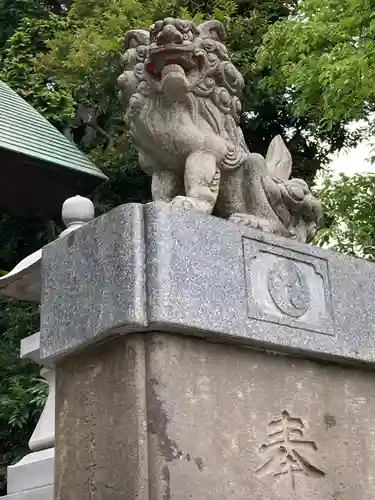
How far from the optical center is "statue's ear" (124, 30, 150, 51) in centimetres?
339

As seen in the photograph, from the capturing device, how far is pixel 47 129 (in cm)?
857

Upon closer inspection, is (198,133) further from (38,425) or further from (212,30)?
(38,425)

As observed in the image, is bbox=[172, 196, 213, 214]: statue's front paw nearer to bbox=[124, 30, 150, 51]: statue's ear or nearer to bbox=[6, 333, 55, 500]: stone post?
bbox=[124, 30, 150, 51]: statue's ear

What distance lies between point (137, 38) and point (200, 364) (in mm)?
1691

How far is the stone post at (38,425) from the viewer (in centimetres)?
394

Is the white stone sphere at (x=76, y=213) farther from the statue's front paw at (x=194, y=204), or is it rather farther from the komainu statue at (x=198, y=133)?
the statue's front paw at (x=194, y=204)

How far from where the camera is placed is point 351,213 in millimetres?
7520

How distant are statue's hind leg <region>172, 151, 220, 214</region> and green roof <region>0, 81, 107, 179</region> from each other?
4737 millimetres

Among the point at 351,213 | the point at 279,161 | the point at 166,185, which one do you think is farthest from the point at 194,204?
the point at 351,213

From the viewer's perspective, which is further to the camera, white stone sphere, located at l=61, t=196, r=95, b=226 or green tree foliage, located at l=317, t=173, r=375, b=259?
green tree foliage, located at l=317, t=173, r=375, b=259

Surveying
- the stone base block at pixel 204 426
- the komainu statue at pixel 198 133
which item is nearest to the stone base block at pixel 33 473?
the stone base block at pixel 204 426

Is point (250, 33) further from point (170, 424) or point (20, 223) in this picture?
point (170, 424)

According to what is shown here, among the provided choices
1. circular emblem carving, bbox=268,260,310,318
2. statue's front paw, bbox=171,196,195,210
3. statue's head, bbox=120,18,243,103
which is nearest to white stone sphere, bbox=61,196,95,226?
statue's head, bbox=120,18,243,103

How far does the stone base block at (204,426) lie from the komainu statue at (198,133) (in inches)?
31.4
